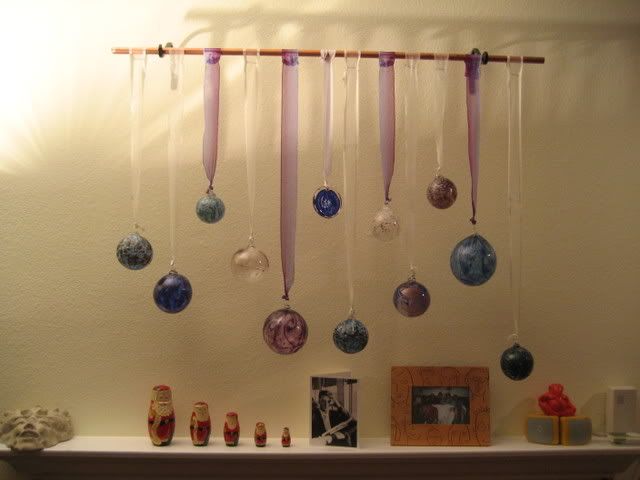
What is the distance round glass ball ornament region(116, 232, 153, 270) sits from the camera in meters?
1.85

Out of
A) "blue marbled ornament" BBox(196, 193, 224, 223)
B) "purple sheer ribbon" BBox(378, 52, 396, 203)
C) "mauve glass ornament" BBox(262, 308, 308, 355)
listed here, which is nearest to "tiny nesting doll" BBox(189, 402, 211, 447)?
"mauve glass ornament" BBox(262, 308, 308, 355)

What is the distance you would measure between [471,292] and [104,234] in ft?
3.57

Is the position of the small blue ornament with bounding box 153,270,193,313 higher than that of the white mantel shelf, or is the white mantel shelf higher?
the small blue ornament with bounding box 153,270,193,313

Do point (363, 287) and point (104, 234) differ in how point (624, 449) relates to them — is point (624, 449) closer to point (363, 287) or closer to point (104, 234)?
point (363, 287)

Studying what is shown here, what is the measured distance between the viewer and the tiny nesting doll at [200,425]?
191 cm

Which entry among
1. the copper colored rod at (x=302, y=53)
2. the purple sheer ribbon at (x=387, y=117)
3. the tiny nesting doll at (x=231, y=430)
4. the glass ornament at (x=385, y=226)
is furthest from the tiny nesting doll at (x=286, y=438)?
the copper colored rod at (x=302, y=53)

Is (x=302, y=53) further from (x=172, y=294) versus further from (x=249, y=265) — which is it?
(x=172, y=294)

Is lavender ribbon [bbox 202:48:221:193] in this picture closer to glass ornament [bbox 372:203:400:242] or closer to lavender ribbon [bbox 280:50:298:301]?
lavender ribbon [bbox 280:50:298:301]

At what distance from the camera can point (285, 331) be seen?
183cm

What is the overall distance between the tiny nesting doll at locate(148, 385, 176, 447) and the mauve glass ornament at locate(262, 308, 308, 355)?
34 centimetres

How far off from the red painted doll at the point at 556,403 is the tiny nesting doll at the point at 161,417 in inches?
41.2

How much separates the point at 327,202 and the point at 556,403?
2.85ft

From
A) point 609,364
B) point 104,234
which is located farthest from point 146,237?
point 609,364

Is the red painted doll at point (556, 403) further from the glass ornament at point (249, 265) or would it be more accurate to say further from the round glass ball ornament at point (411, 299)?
the glass ornament at point (249, 265)
